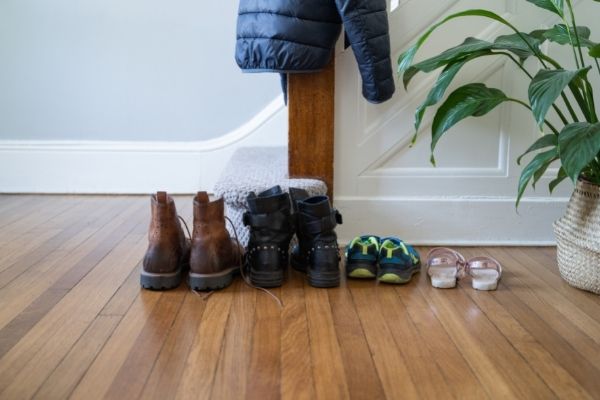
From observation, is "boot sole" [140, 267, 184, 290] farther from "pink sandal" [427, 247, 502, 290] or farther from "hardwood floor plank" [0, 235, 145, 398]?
"pink sandal" [427, 247, 502, 290]

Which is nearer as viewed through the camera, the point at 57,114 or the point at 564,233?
the point at 564,233

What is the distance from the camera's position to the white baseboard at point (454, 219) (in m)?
1.76

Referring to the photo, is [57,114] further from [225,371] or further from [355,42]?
[225,371]

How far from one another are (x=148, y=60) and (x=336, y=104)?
1.11m

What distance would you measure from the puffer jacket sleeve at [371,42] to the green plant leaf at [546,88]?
45 cm

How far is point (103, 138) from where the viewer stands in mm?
2475

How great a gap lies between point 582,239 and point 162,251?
1013 millimetres

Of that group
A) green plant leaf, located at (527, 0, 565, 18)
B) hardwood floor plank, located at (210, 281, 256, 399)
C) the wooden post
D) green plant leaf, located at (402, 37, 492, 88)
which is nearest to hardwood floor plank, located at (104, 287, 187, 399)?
hardwood floor plank, located at (210, 281, 256, 399)

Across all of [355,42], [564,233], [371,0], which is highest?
[371,0]

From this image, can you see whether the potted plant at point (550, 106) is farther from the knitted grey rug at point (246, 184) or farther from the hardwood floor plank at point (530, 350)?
the knitted grey rug at point (246, 184)

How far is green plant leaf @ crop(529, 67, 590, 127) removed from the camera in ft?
3.62

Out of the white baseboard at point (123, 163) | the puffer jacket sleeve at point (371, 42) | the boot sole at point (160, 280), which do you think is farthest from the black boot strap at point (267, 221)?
the white baseboard at point (123, 163)

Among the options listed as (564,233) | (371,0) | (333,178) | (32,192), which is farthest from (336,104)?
(32,192)

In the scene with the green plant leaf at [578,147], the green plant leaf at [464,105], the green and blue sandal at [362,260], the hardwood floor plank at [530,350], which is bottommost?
the hardwood floor plank at [530,350]
